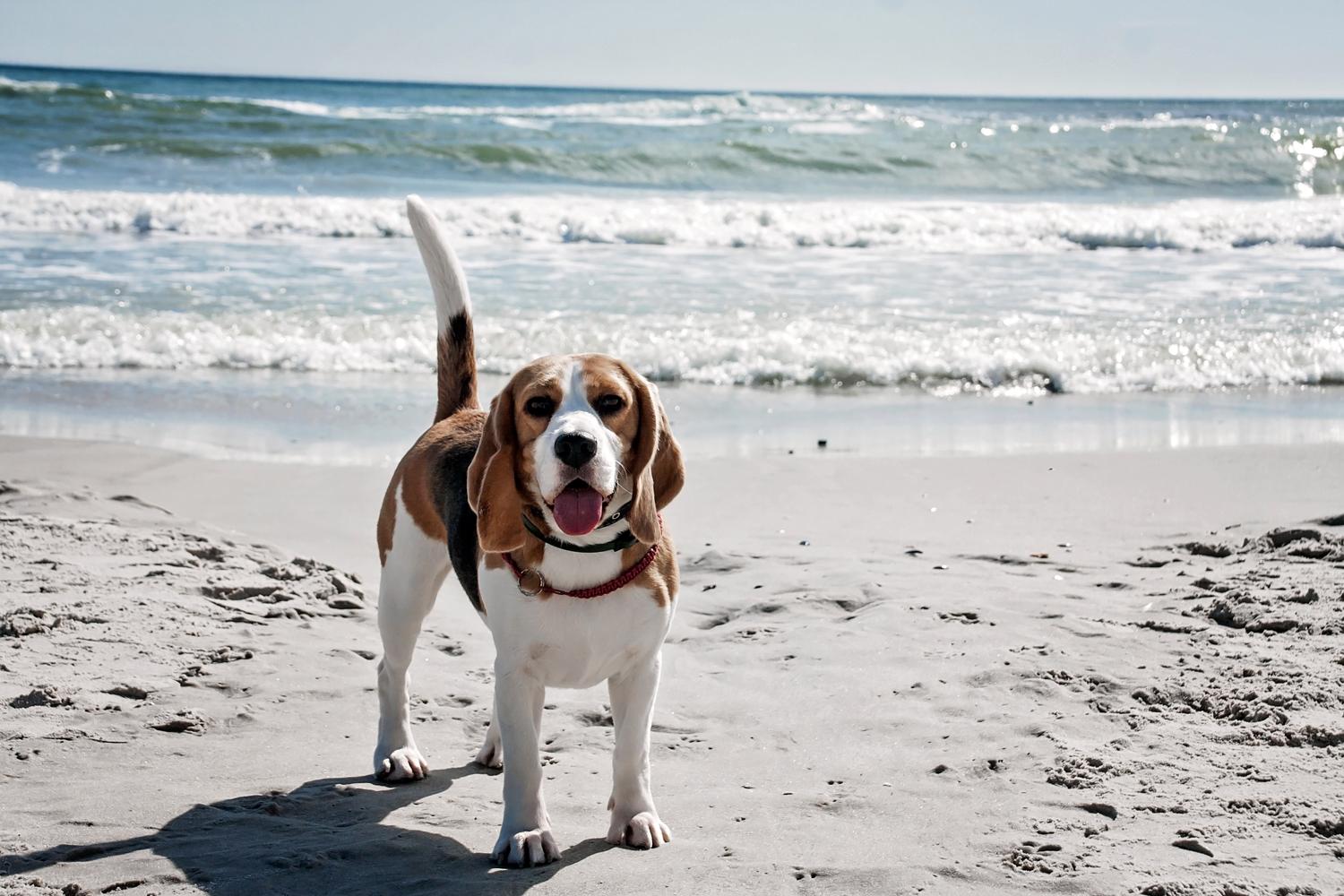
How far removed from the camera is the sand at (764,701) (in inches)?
121

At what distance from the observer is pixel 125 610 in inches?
185

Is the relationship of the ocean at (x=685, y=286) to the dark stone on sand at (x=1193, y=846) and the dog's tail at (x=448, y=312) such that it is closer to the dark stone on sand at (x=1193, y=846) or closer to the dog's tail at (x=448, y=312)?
the dog's tail at (x=448, y=312)

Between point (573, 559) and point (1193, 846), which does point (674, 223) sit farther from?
point (1193, 846)

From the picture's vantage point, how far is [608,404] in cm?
300

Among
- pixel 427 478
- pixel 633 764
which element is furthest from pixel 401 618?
pixel 633 764

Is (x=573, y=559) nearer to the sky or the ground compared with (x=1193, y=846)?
nearer to the sky

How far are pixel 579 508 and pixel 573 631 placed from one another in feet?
1.07

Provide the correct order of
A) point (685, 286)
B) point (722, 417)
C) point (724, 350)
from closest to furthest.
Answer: point (722, 417) < point (724, 350) < point (685, 286)

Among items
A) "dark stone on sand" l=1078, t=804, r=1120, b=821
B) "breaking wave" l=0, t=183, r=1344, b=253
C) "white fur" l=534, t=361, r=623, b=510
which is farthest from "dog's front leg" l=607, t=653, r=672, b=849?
"breaking wave" l=0, t=183, r=1344, b=253

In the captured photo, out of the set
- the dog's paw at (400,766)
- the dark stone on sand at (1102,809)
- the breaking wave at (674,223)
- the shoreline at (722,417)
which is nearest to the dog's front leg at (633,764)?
the dog's paw at (400,766)

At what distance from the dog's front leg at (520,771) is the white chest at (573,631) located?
0.15ft

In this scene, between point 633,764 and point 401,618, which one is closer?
point 633,764

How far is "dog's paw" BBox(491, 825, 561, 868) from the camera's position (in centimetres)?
306

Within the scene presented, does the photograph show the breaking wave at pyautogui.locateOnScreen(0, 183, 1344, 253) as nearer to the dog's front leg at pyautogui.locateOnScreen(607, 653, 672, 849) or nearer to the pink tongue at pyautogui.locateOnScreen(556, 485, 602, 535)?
the dog's front leg at pyautogui.locateOnScreen(607, 653, 672, 849)
